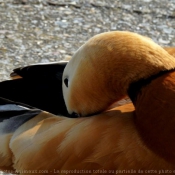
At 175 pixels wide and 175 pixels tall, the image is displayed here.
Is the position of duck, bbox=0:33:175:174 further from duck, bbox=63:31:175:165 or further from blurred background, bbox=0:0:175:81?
blurred background, bbox=0:0:175:81

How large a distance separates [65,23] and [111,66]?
5.74 feet

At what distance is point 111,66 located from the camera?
1913 millimetres

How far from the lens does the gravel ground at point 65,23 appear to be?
131 inches

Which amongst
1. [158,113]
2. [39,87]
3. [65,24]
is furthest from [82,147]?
[65,24]

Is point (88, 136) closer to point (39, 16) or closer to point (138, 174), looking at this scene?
point (138, 174)

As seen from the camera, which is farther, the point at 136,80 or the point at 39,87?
the point at 39,87

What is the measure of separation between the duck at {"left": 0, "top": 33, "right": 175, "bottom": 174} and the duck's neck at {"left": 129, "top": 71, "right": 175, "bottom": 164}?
32 millimetres

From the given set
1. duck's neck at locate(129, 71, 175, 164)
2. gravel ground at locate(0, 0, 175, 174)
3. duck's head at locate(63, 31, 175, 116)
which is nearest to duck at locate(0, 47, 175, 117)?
duck's head at locate(63, 31, 175, 116)

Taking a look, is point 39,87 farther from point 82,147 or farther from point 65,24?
point 65,24

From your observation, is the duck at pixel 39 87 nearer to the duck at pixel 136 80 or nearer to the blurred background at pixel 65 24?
the duck at pixel 136 80

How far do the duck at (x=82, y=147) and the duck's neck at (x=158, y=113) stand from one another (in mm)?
32

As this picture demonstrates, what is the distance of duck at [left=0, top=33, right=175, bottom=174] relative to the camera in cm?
188

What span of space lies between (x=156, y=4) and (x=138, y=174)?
7.14ft

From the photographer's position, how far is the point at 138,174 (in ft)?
6.18
